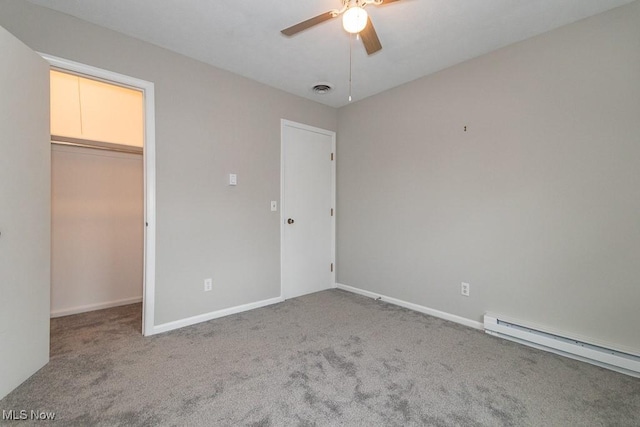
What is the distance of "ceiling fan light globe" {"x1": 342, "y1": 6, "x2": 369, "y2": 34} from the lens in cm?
149

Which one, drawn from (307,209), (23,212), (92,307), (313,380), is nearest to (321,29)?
(307,209)

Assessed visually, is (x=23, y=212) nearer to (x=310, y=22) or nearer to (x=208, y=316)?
(x=208, y=316)

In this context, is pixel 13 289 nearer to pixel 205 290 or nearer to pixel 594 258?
pixel 205 290

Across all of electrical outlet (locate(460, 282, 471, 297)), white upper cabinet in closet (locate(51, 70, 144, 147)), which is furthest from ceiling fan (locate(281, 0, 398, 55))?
electrical outlet (locate(460, 282, 471, 297))

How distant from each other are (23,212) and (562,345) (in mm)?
3784

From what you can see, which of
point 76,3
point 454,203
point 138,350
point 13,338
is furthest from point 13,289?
point 454,203

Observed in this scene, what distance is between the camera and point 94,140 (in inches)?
119

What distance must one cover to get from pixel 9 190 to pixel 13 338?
876 mm

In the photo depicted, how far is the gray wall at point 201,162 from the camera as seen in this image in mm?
2211

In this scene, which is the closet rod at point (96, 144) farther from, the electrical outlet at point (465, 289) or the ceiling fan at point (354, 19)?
the electrical outlet at point (465, 289)

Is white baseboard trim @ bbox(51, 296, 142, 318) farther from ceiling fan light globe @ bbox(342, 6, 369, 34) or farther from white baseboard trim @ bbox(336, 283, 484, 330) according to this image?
ceiling fan light globe @ bbox(342, 6, 369, 34)

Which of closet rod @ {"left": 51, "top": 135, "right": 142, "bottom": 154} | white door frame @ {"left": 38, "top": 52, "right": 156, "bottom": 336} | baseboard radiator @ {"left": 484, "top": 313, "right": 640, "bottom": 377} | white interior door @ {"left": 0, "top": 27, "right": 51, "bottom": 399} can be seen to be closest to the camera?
white interior door @ {"left": 0, "top": 27, "right": 51, "bottom": 399}
